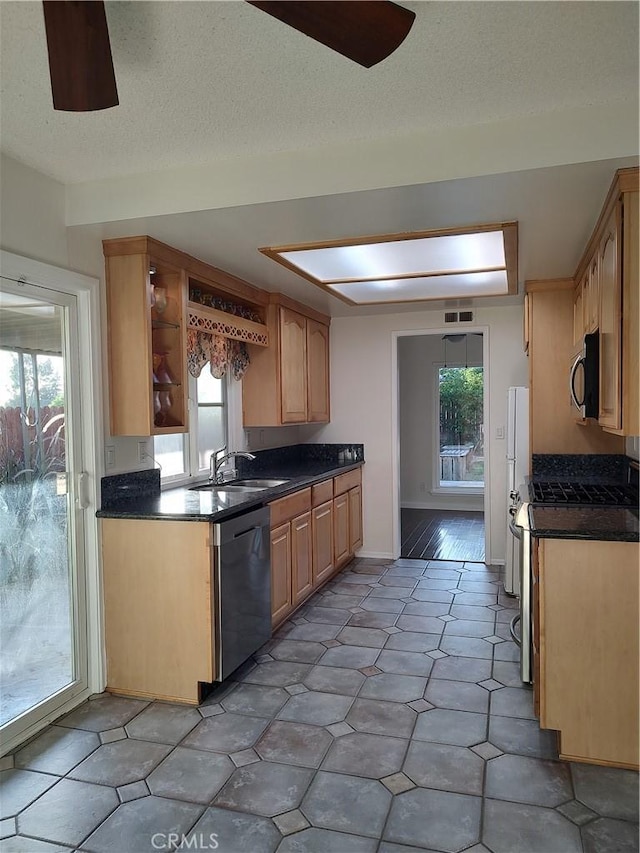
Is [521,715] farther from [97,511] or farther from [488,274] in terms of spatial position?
[488,274]

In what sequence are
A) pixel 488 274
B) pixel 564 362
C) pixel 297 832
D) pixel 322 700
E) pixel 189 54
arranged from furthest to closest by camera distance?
pixel 564 362, pixel 488 274, pixel 322 700, pixel 297 832, pixel 189 54

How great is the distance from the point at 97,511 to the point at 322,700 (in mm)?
1403

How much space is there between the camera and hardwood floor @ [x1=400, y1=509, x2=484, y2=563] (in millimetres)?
5727

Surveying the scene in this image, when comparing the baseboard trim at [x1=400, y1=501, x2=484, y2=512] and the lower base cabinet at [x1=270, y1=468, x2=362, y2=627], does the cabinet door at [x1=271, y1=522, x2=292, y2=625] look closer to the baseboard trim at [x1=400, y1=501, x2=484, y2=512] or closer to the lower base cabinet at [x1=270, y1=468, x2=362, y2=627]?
the lower base cabinet at [x1=270, y1=468, x2=362, y2=627]

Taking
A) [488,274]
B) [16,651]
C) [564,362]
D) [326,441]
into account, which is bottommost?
[16,651]

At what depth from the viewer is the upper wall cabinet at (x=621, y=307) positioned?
219 cm

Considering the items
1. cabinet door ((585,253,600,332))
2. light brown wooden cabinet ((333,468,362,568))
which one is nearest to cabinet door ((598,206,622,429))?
cabinet door ((585,253,600,332))

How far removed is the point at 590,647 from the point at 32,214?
2851 mm

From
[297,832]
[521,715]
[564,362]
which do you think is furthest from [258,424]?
[297,832]

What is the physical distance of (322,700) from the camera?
2908mm

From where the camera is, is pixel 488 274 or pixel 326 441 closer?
pixel 488 274

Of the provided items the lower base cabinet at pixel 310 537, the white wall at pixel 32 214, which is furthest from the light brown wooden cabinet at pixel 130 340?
the lower base cabinet at pixel 310 537

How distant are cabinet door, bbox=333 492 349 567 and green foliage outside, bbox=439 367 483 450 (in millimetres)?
3611

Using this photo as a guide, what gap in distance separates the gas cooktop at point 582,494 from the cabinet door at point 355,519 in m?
1.91
